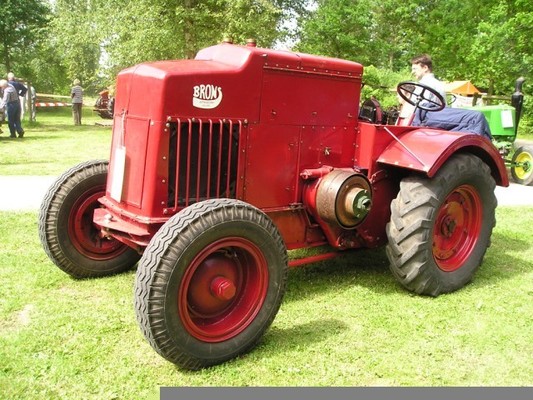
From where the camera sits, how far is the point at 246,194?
12.5 feet

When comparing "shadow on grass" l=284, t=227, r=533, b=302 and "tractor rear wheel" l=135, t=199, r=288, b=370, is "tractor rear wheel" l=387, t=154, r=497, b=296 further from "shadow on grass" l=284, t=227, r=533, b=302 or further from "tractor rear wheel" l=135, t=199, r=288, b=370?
"tractor rear wheel" l=135, t=199, r=288, b=370

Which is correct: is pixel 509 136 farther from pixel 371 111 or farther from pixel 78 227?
pixel 78 227

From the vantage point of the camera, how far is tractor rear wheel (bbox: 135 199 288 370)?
9.36 feet

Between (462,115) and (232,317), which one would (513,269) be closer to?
(462,115)

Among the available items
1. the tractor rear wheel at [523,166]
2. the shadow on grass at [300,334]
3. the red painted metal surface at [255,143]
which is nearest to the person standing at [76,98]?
the tractor rear wheel at [523,166]

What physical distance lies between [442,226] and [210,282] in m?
2.21

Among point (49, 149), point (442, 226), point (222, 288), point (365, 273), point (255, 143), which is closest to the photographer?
point (222, 288)

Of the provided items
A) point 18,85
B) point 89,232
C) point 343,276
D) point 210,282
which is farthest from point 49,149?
point 210,282

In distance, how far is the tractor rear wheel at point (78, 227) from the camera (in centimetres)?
414

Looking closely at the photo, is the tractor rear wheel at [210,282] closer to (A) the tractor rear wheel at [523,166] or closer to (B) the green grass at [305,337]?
(B) the green grass at [305,337]

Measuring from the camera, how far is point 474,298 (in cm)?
426

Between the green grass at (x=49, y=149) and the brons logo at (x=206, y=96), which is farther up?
the brons logo at (x=206, y=96)

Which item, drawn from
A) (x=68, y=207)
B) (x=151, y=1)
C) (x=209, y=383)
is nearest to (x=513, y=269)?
(x=209, y=383)

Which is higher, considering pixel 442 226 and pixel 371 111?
pixel 371 111
